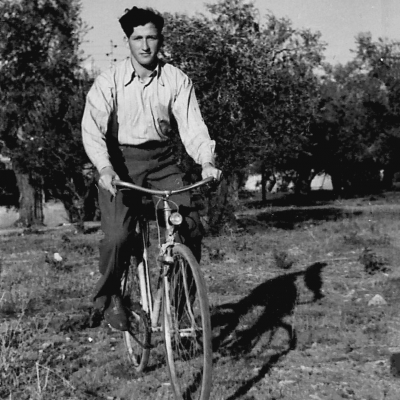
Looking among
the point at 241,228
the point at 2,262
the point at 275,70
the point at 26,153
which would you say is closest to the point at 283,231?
the point at 241,228

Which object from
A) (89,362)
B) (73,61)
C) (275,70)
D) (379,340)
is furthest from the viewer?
(73,61)

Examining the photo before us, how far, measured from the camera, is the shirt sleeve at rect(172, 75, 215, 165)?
4.20 metres

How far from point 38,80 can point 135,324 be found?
20.0 m

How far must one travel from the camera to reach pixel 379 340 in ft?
18.1

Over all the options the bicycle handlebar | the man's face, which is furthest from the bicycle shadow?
the man's face

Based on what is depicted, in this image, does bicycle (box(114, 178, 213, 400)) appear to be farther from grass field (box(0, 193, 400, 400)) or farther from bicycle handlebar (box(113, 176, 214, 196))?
grass field (box(0, 193, 400, 400))

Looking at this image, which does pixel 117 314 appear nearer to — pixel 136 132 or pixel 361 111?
pixel 136 132

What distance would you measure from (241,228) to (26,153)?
27.5 ft

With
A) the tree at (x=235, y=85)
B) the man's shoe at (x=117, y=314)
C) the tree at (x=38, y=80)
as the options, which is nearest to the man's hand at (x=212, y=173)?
the man's shoe at (x=117, y=314)

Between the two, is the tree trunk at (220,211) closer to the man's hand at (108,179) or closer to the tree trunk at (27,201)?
the man's hand at (108,179)

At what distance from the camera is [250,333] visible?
5773 mm

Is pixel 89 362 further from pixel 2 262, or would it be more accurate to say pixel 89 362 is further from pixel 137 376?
pixel 2 262

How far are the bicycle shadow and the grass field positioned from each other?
0.03ft

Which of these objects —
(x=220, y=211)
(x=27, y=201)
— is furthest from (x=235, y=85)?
(x=27, y=201)
